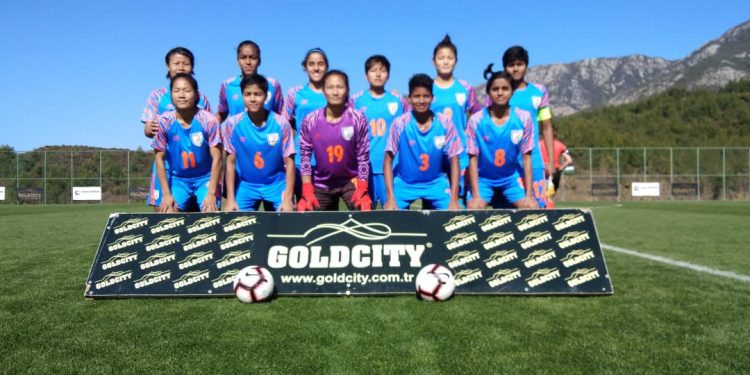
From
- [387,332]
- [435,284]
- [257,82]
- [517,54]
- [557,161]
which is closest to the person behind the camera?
[387,332]

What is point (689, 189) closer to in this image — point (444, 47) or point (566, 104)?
point (444, 47)

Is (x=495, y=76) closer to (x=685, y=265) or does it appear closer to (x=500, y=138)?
(x=500, y=138)

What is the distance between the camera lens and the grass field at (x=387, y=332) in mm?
2619

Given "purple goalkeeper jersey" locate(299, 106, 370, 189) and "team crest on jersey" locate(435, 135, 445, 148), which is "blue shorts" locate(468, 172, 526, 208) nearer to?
"team crest on jersey" locate(435, 135, 445, 148)

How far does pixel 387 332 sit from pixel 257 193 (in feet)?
8.50

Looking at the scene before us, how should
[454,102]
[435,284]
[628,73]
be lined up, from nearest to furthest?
[435,284]
[454,102]
[628,73]

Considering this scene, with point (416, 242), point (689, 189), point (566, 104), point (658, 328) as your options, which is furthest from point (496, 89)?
point (566, 104)

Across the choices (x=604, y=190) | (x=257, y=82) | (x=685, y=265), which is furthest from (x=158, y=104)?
(x=604, y=190)

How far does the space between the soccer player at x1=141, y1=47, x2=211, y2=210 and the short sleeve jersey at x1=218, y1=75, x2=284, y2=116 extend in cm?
33

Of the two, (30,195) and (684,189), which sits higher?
(684,189)

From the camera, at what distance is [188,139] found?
510 cm

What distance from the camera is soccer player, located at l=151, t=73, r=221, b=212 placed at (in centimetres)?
500

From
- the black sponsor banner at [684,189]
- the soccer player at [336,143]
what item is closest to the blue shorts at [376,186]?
the soccer player at [336,143]

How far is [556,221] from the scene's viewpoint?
14.4ft
